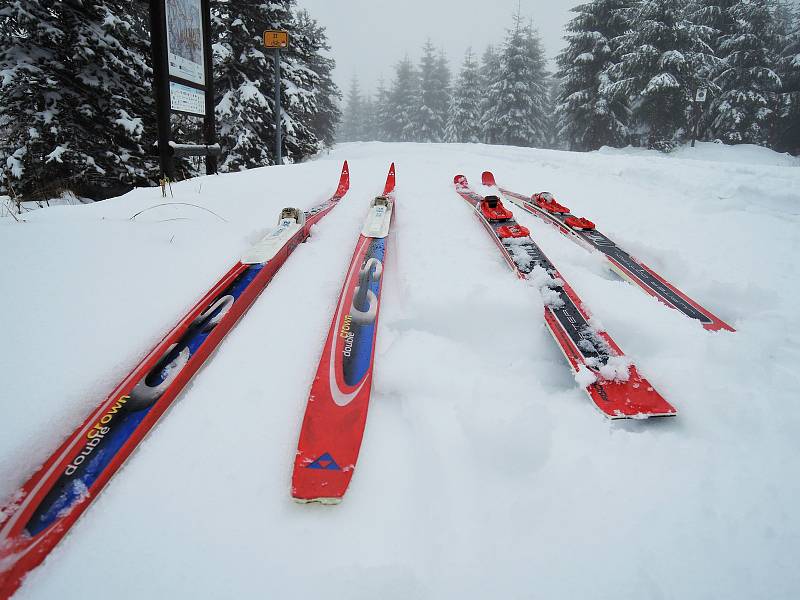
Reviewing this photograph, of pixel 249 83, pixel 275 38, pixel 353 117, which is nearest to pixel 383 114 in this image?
pixel 353 117

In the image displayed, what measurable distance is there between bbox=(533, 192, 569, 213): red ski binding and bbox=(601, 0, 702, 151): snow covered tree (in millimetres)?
14936

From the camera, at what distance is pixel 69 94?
6.82m

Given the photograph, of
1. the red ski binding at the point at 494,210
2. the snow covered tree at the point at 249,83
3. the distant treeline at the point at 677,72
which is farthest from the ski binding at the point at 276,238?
the distant treeline at the point at 677,72

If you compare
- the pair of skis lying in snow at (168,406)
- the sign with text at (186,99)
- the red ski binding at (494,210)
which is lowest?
the pair of skis lying in snow at (168,406)

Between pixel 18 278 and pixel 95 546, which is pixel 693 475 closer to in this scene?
pixel 95 546

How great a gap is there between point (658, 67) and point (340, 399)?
19991 millimetres

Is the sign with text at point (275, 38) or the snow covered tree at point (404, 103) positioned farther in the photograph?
the snow covered tree at point (404, 103)

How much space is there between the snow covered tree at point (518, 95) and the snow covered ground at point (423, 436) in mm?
24898

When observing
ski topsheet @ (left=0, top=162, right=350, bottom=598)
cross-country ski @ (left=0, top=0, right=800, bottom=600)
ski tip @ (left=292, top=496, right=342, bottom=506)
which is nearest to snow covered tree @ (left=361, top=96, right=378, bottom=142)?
cross-country ski @ (left=0, top=0, right=800, bottom=600)

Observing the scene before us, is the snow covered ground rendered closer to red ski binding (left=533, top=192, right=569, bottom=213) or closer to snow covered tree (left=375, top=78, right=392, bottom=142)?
red ski binding (left=533, top=192, right=569, bottom=213)

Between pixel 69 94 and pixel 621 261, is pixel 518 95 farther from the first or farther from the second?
pixel 621 261

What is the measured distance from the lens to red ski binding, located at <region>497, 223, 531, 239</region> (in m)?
3.44

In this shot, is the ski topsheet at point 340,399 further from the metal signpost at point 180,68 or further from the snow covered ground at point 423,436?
the metal signpost at point 180,68

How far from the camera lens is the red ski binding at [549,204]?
4323 millimetres
